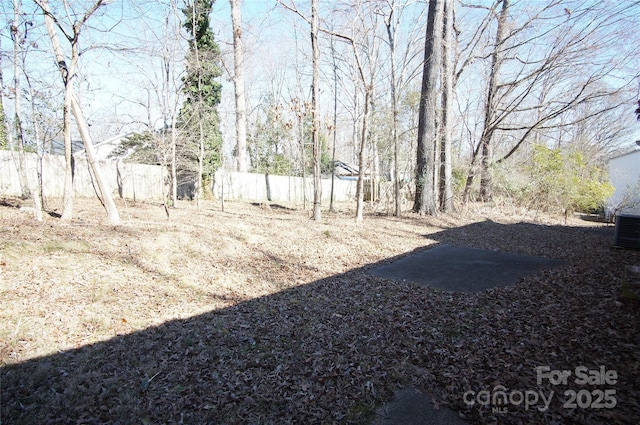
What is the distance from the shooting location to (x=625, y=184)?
14.9 m

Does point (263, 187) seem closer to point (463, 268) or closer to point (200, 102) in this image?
point (200, 102)

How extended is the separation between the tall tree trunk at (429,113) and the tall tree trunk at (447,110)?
3.21 feet

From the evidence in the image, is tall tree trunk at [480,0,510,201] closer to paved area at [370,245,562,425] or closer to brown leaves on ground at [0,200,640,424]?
paved area at [370,245,562,425]

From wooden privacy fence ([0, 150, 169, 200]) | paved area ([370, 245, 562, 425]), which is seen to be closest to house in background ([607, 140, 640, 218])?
paved area ([370, 245, 562, 425])

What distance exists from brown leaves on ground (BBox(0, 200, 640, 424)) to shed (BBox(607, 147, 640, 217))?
35.4 ft

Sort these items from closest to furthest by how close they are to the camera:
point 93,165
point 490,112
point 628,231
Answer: point 628,231, point 93,165, point 490,112

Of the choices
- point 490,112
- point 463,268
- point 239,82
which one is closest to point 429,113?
point 490,112

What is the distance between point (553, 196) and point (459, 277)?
1060 cm

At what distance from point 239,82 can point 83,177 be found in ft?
31.0

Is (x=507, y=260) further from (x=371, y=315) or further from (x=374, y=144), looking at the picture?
(x=374, y=144)

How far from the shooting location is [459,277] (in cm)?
492

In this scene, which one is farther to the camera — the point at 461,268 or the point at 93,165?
the point at 93,165

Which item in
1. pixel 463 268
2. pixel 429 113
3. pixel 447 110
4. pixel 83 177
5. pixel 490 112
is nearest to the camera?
pixel 463 268

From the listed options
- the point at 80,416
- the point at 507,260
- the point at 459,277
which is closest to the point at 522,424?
the point at 80,416
